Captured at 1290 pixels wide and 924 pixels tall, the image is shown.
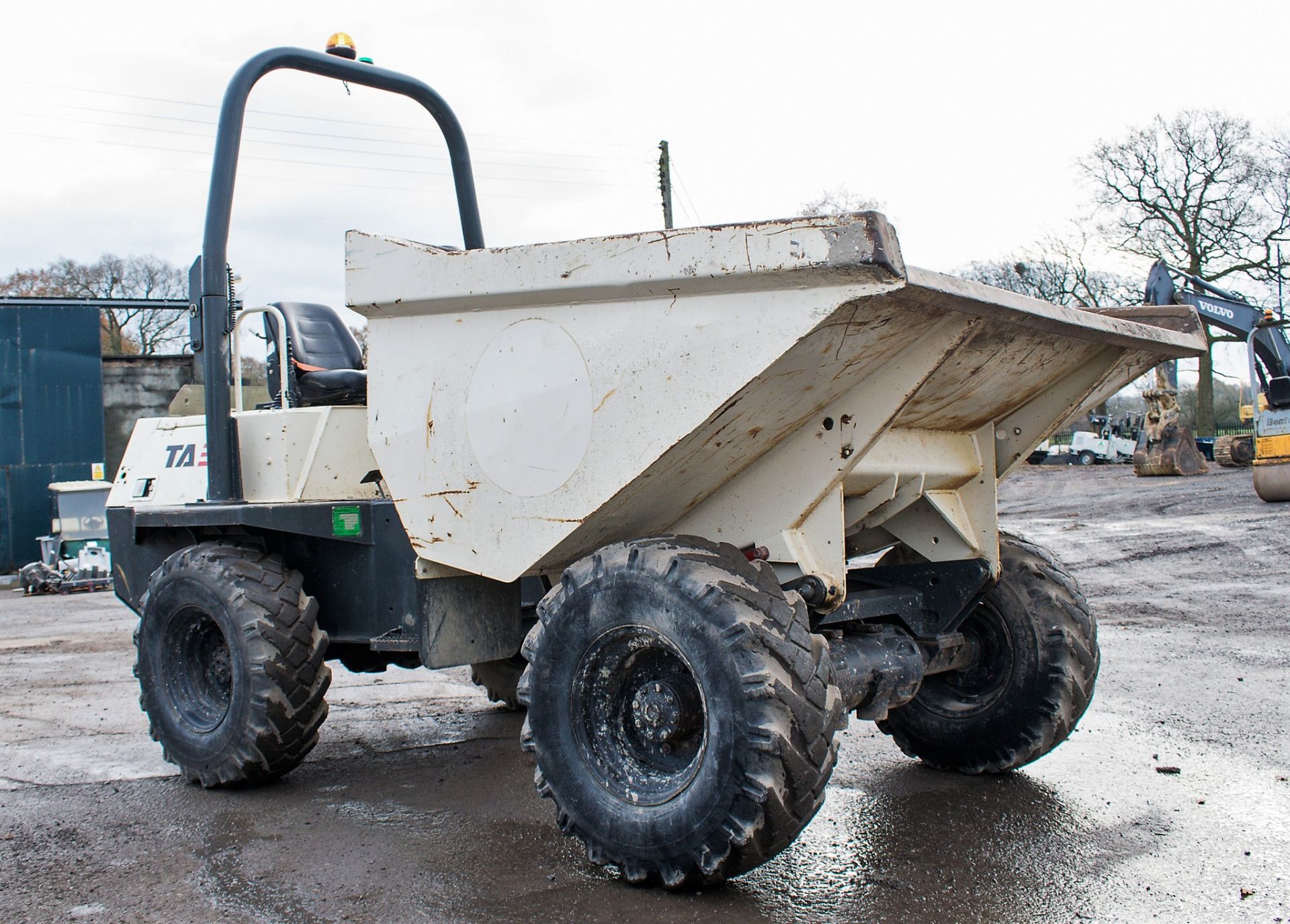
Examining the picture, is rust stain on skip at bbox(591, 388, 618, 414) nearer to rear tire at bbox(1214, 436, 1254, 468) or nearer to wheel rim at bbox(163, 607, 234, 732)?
wheel rim at bbox(163, 607, 234, 732)

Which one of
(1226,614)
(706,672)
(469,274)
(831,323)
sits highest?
(469,274)

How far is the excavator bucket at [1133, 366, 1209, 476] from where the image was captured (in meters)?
22.5

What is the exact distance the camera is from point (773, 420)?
130 inches

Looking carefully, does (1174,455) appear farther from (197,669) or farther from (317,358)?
(197,669)

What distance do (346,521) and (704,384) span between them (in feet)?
6.15

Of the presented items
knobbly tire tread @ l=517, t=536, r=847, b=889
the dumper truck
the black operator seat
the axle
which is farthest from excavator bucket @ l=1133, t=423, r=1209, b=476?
knobbly tire tread @ l=517, t=536, r=847, b=889

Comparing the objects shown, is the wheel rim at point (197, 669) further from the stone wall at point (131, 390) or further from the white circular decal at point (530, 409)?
the stone wall at point (131, 390)

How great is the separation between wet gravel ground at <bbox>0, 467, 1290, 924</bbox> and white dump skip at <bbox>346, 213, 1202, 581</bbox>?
0.93m

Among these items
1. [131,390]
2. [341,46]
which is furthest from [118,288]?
[341,46]

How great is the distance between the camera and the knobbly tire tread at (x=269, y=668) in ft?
14.1

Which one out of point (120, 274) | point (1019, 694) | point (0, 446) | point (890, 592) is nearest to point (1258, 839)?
point (1019, 694)

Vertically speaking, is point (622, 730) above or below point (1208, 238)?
below

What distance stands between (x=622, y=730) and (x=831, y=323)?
1.37 m

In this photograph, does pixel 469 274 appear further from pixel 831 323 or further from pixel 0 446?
pixel 0 446
